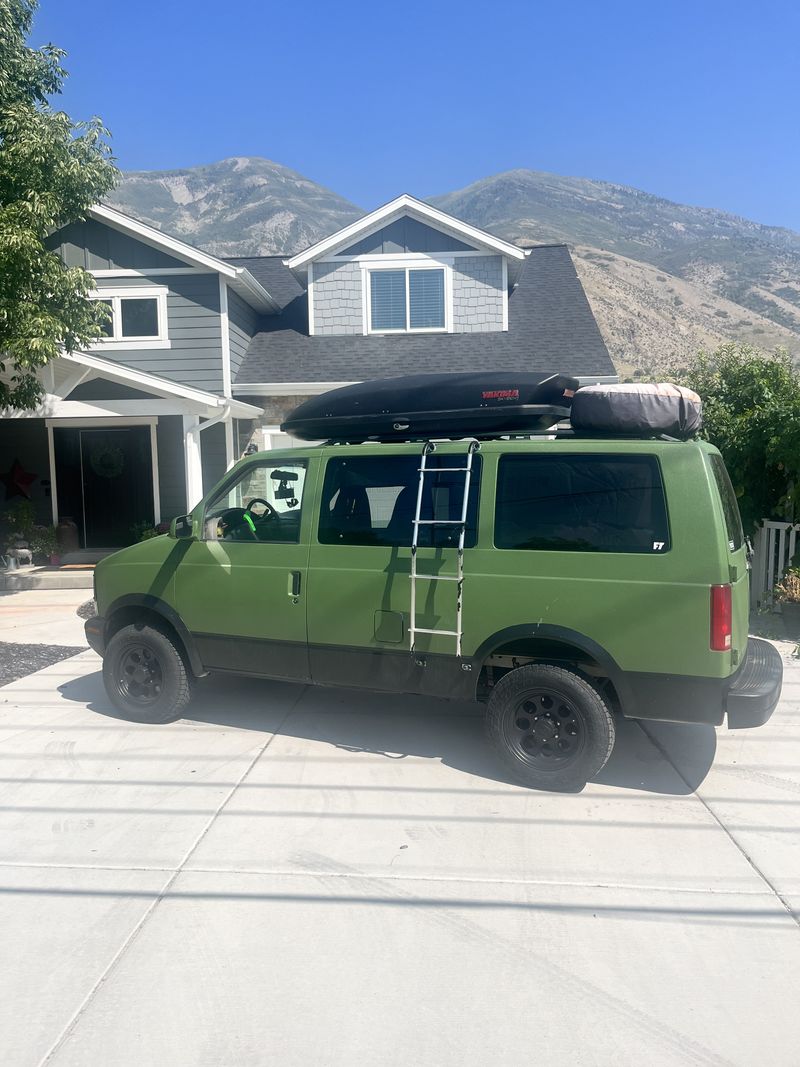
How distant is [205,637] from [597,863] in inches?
121

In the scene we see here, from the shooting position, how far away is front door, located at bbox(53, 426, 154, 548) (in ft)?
50.1

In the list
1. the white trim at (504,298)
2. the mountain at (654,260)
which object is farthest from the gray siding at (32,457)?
the mountain at (654,260)

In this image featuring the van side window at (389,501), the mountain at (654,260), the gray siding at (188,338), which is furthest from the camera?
the mountain at (654,260)

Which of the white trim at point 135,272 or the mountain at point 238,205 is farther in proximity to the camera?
the mountain at point 238,205

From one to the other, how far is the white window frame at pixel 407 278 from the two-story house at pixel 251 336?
25 mm

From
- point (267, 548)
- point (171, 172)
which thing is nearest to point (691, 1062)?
point (267, 548)

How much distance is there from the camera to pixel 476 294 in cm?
1547

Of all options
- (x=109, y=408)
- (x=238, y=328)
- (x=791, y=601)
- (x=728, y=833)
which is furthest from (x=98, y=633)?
(x=238, y=328)

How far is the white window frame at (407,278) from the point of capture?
15414mm

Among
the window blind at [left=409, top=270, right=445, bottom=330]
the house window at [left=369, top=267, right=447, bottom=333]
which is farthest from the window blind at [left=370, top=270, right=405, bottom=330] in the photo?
the window blind at [left=409, top=270, right=445, bottom=330]

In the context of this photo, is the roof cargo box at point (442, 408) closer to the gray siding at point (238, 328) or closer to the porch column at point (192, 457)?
the porch column at point (192, 457)

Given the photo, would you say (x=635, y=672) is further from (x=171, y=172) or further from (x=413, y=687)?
(x=171, y=172)

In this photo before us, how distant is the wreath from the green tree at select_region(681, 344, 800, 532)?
9.89 meters

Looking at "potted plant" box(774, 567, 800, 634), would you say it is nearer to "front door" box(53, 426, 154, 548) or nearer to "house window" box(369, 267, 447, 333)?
"house window" box(369, 267, 447, 333)
